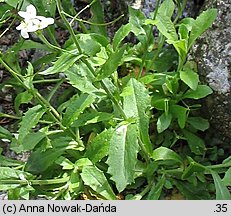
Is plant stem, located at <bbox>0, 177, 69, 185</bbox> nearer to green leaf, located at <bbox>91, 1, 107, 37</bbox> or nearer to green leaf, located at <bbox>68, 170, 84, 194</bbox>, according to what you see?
green leaf, located at <bbox>68, 170, 84, 194</bbox>

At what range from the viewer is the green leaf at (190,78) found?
2.54 m

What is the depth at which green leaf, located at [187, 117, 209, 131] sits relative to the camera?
8.90 feet

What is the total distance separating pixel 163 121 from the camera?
266 centimetres

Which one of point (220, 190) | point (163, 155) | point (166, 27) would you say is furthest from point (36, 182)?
point (166, 27)

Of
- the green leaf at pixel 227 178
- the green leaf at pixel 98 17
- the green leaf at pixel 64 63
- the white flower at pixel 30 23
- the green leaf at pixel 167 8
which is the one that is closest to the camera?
the white flower at pixel 30 23

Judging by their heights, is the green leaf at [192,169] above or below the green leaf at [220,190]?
above

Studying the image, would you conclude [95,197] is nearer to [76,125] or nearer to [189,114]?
[76,125]

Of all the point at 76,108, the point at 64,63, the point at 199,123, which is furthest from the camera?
the point at 199,123

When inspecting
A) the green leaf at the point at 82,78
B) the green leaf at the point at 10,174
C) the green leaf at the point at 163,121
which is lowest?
the green leaf at the point at 10,174

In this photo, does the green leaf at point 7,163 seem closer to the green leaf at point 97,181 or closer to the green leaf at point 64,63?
the green leaf at point 97,181

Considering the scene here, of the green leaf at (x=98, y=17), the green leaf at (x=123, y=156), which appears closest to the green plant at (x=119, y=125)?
the green leaf at (x=123, y=156)

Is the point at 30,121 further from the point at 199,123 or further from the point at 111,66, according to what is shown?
the point at 199,123

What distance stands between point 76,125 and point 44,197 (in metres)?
0.44

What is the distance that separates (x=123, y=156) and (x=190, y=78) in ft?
1.91
